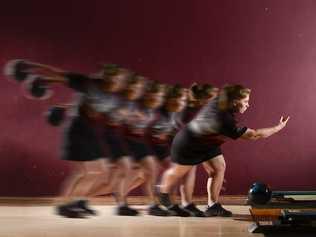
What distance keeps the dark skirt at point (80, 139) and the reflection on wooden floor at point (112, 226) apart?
1.80 feet

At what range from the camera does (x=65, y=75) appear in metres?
5.41

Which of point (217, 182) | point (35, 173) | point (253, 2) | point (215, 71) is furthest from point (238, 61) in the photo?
point (35, 173)

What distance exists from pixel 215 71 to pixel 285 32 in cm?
81

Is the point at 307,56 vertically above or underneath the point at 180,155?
above

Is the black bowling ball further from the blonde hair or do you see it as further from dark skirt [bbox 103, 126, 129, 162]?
dark skirt [bbox 103, 126, 129, 162]

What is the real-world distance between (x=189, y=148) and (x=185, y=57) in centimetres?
127

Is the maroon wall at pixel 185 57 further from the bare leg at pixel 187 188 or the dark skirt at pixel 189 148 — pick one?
the dark skirt at pixel 189 148

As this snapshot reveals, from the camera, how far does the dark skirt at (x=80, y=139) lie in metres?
5.11

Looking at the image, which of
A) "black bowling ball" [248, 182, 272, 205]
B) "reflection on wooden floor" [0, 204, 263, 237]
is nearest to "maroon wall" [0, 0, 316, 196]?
"reflection on wooden floor" [0, 204, 263, 237]

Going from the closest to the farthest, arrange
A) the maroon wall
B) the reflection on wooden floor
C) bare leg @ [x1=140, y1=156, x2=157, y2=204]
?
the reflection on wooden floor < bare leg @ [x1=140, y1=156, x2=157, y2=204] < the maroon wall

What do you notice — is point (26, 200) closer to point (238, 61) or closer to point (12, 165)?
point (12, 165)

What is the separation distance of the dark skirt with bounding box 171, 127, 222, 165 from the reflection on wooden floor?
1.64 ft

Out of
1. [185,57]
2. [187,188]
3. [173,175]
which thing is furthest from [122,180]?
[185,57]

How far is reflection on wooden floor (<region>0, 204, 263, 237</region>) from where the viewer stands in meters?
4.30
